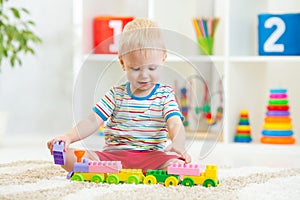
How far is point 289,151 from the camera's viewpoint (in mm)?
2188

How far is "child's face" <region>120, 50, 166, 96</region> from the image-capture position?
1337mm

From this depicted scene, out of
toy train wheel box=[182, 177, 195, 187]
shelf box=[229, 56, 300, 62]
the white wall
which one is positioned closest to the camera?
toy train wheel box=[182, 177, 195, 187]

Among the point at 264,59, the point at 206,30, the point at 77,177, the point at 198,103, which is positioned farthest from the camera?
the point at 206,30

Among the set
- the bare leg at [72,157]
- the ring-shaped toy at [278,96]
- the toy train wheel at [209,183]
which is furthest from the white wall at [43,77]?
the toy train wheel at [209,183]

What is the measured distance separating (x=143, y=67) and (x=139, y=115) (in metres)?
0.12

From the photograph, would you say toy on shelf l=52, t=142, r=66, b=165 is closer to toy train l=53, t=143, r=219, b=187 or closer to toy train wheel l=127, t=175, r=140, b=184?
toy train l=53, t=143, r=219, b=187

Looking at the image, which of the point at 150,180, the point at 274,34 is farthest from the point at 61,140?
the point at 274,34

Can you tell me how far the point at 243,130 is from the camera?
2.29m

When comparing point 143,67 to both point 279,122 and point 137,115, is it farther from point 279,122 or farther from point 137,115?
point 279,122

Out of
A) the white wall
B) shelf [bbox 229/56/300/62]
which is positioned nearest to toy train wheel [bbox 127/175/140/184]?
shelf [bbox 229/56/300/62]

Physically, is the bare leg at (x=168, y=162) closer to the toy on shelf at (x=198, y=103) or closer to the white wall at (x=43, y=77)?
the toy on shelf at (x=198, y=103)

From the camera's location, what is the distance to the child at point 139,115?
134cm

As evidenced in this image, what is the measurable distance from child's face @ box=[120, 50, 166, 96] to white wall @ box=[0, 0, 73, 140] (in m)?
1.39

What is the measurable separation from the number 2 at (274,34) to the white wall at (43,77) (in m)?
0.96
